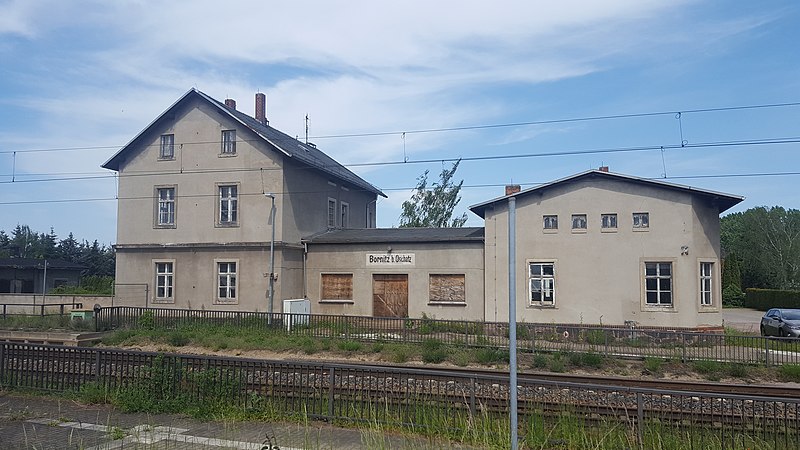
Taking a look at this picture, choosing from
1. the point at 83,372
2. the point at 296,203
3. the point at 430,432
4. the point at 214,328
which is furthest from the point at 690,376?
the point at 296,203

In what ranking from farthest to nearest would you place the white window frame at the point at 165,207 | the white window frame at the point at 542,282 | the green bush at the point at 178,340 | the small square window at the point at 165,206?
1. the small square window at the point at 165,206
2. the white window frame at the point at 165,207
3. the white window frame at the point at 542,282
4. the green bush at the point at 178,340

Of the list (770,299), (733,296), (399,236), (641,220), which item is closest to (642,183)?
(641,220)

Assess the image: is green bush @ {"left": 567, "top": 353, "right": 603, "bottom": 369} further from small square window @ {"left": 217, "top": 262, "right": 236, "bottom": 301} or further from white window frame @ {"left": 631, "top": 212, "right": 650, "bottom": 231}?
small square window @ {"left": 217, "top": 262, "right": 236, "bottom": 301}

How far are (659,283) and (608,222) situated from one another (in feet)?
10.1

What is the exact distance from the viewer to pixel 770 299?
161 ft

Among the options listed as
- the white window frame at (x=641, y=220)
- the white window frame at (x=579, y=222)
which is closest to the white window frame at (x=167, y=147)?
the white window frame at (x=579, y=222)

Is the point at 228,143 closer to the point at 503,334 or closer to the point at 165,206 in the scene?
the point at 165,206

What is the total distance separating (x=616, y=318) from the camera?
24172mm

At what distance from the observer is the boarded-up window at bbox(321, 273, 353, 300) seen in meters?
28.5

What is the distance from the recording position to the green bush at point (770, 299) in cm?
4662

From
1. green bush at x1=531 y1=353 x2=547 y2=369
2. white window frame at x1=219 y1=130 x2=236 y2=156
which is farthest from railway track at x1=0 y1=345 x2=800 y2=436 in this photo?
white window frame at x1=219 y1=130 x2=236 y2=156

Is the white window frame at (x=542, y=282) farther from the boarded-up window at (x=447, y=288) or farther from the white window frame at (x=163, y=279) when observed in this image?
the white window frame at (x=163, y=279)

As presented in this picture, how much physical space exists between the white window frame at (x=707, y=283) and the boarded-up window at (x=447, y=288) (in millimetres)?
9495

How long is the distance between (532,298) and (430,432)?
60.9 feet
